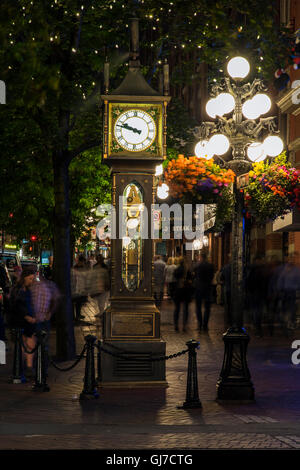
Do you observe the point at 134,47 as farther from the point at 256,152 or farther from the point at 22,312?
the point at 22,312

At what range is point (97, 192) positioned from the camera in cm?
3077

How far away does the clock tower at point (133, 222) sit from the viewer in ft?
42.2

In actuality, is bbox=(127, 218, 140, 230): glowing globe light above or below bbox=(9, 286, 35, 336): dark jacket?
above

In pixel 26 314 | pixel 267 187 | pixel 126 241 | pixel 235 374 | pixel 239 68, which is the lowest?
pixel 235 374

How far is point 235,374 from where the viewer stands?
456 inches

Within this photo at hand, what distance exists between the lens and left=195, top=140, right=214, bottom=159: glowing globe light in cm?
1336

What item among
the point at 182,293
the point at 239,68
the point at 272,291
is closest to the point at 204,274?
the point at 182,293

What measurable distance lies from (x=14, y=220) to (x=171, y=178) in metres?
19.8

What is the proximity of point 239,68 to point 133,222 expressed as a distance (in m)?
2.90

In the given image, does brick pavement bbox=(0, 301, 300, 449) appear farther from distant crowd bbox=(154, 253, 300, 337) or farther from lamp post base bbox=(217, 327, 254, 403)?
distant crowd bbox=(154, 253, 300, 337)

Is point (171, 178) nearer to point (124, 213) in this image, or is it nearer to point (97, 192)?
point (124, 213)

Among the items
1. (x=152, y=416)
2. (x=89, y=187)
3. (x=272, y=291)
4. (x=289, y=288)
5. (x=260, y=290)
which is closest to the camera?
(x=152, y=416)

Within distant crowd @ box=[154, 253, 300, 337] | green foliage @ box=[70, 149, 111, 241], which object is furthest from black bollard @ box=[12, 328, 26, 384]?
green foliage @ box=[70, 149, 111, 241]
